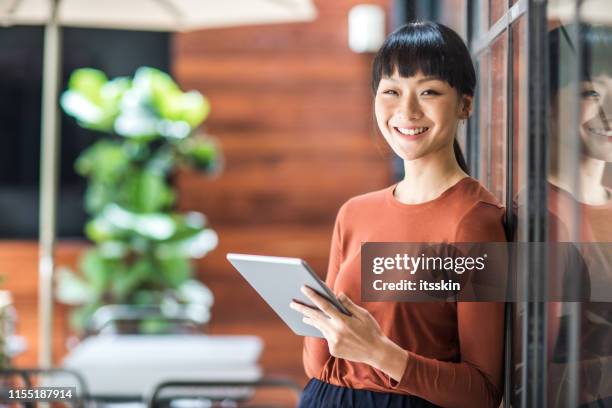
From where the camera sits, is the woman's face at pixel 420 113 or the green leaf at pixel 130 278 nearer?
the woman's face at pixel 420 113

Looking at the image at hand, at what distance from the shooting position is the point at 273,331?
12.6 ft

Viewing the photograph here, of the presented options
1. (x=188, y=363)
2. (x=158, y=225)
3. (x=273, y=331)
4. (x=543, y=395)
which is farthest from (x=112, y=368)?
(x=543, y=395)

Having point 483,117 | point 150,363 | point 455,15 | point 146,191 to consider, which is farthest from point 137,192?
point 483,117

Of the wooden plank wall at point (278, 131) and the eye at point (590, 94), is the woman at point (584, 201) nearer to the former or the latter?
the eye at point (590, 94)

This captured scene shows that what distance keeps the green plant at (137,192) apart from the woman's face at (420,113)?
2.64 meters

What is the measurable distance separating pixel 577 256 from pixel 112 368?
1.81m

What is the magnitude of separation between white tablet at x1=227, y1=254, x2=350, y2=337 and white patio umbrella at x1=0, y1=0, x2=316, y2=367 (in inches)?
55.9

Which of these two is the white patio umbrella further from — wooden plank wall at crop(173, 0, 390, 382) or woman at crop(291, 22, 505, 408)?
woman at crop(291, 22, 505, 408)

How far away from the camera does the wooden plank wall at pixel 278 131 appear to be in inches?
159

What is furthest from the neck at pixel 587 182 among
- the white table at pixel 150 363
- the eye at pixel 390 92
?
the white table at pixel 150 363

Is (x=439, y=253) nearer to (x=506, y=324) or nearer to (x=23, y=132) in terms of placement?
(x=506, y=324)

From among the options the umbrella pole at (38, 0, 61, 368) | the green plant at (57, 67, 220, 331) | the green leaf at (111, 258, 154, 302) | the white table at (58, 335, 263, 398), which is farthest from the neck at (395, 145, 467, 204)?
the green leaf at (111, 258, 154, 302)

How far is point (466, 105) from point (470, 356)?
28 cm

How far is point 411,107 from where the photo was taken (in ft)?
3.21
